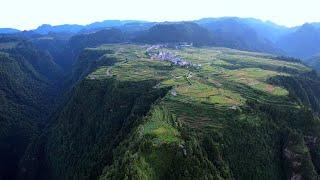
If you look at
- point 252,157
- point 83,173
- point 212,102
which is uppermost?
point 212,102

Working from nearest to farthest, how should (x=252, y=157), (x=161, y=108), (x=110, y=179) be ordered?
(x=110, y=179), (x=252, y=157), (x=161, y=108)

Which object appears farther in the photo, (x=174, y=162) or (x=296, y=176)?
(x=296, y=176)

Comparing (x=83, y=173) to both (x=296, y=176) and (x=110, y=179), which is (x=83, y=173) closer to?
(x=110, y=179)

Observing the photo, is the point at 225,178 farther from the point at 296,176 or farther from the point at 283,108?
the point at 283,108

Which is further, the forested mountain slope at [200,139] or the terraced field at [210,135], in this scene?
the forested mountain slope at [200,139]

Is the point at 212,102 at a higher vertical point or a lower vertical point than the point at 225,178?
higher

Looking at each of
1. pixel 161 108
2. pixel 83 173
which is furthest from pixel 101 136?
pixel 161 108

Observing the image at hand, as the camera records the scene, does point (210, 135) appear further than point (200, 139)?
Yes

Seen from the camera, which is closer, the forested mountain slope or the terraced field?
the terraced field

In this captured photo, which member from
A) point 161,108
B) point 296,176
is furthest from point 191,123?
point 296,176

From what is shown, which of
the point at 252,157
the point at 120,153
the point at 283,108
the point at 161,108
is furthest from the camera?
the point at 283,108
